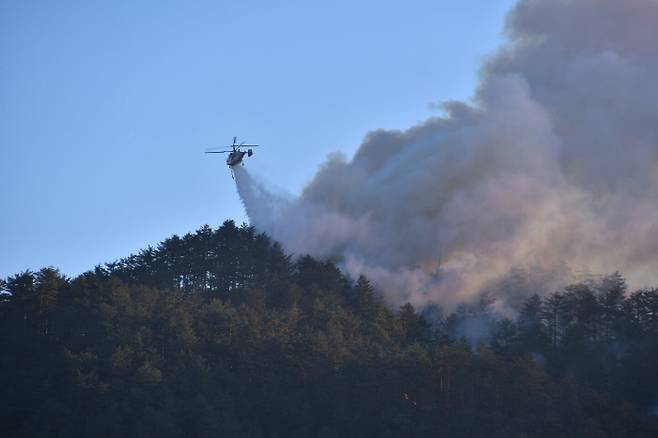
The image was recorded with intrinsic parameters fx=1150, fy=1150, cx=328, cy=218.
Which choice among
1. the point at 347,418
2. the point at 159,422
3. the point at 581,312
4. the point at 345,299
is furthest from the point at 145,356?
the point at 581,312

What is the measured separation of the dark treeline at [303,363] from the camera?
61906mm

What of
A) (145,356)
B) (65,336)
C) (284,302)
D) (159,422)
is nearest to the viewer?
(159,422)

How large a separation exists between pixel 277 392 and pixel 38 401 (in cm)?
1353

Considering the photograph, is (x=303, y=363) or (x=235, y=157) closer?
(x=303, y=363)

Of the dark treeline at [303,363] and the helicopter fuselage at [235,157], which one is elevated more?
the helicopter fuselage at [235,157]

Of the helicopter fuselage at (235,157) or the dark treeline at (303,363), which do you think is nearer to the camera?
the dark treeline at (303,363)

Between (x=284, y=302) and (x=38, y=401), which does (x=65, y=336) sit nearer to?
(x=38, y=401)

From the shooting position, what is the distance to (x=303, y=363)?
225 ft

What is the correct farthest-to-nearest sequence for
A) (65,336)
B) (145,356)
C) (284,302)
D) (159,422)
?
(284,302), (65,336), (145,356), (159,422)

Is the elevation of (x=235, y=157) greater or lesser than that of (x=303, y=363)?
greater

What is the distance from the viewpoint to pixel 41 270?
245 feet

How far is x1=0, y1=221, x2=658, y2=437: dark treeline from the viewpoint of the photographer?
61906 mm

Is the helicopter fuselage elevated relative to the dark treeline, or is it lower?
elevated

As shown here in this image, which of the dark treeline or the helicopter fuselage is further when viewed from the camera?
the helicopter fuselage
